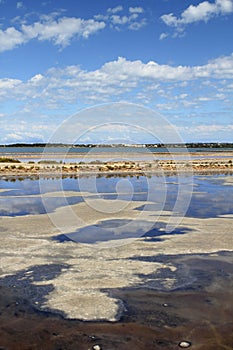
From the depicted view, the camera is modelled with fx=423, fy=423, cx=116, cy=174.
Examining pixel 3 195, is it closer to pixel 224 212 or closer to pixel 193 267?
pixel 224 212

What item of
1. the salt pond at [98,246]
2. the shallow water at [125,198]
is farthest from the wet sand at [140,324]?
the shallow water at [125,198]

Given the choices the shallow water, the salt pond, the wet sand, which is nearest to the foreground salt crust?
the salt pond

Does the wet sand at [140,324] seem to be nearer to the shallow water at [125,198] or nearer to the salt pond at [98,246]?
the salt pond at [98,246]

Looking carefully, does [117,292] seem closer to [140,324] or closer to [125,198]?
[140,324]

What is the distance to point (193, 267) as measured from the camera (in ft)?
36.1

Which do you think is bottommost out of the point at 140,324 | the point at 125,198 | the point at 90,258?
the point at 140,324

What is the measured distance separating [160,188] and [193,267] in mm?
20181

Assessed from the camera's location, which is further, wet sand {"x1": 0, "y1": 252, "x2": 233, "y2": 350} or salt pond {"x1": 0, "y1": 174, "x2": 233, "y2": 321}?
salt pond {"x1": 0, "y1": 174, "x2": 233, "y2": 321}

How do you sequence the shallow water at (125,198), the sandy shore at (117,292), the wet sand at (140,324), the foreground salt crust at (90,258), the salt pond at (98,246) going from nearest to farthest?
1. the wet sand at (140,324)
2. the sandy shore at (117,292)
3. the foreground salt crust at (90,258)
4. the salt pond at (98,246)
5. the shallow water at (125,198)

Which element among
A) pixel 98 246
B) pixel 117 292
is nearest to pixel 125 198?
pixel 98 246

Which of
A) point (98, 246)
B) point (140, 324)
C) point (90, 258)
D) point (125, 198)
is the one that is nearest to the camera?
point (140, 324)

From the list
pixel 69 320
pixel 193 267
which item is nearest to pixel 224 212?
pixel 193 267

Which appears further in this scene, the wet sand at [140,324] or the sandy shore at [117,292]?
the sandy shore at [117,292]

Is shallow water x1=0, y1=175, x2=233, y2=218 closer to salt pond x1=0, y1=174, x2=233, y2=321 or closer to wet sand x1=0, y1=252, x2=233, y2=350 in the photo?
salt pond x1=0, y1=174, x2=233, y2=321
